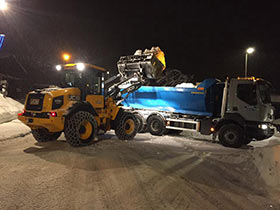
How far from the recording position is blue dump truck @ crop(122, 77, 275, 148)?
734 cm

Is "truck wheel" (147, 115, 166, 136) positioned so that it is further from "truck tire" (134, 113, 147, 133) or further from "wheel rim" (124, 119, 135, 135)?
"wheel rim" (124, 119, 135, 135)

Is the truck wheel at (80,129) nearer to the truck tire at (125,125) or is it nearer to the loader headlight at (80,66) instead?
the truck tire at (125,125)

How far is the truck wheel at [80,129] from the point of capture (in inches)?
226

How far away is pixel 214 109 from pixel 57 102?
612 centimetres

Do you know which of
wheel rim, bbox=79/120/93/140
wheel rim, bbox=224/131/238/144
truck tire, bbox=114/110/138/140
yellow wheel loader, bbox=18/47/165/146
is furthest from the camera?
truck tire, bbox=114/110/138/140

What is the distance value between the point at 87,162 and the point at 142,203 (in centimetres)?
213

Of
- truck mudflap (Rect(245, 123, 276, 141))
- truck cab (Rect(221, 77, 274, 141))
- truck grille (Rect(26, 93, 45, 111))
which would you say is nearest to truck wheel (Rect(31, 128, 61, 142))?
truck grille (Rect(26, 93, 45, 111))

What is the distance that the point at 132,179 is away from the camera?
12.6ft

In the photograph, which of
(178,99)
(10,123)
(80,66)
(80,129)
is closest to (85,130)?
(80,129)

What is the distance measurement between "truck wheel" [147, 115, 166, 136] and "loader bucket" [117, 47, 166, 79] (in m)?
1.95

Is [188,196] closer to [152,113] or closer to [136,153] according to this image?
[136,153]

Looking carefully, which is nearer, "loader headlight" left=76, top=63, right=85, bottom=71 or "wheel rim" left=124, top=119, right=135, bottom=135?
"loader headlight" left=76, top=63, right=85, bottom=71

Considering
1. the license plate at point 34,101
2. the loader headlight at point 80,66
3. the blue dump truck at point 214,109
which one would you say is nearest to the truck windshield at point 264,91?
the blue dump truck at point 214,109

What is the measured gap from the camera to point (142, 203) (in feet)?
9.83
